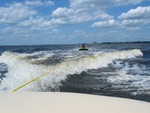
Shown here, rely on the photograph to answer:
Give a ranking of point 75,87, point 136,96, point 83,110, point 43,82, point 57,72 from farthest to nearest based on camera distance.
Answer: point 57,72 → point 43,82 → point 75,87 → point 136,96 → point 83,110

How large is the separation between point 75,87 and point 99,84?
94cm

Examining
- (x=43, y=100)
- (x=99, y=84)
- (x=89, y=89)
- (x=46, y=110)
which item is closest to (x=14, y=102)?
(x=43, y=100)

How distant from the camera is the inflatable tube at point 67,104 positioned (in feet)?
6.69

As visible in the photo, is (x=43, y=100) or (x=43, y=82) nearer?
(x=43, y=100)

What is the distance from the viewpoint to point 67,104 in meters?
2.20

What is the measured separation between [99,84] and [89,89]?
2.61ft

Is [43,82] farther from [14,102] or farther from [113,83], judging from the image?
[14,102]

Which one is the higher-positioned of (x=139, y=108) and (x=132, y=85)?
(x=139, y=108)

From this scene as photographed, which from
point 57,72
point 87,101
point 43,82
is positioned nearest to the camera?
point 87,101

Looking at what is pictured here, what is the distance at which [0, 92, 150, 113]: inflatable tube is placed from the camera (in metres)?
2.04

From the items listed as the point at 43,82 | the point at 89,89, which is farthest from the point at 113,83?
the point at 43,82

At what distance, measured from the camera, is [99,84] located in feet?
30.1

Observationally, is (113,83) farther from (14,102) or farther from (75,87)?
(14,102)

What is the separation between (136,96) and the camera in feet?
24.0
